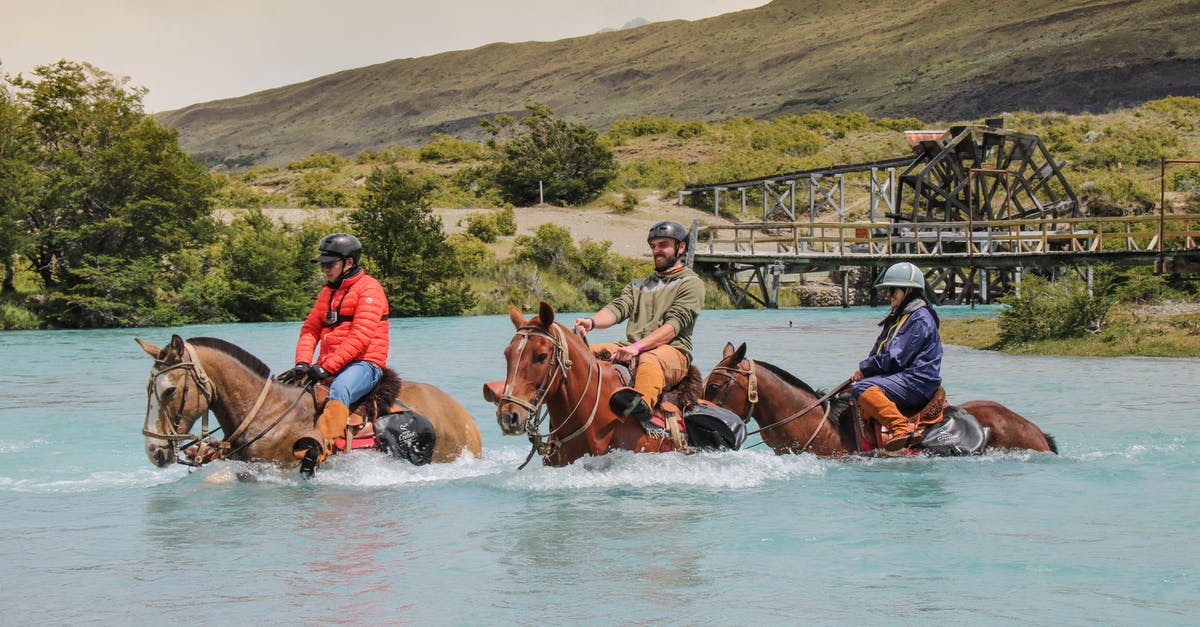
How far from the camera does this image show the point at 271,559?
7.74m

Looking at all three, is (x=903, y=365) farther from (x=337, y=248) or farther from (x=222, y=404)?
(x=222, y=404)

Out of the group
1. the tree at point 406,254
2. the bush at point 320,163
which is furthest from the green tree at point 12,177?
the bush at point 320,163

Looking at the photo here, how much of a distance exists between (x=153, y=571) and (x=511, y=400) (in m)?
2.44

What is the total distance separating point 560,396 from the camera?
26.6 feet

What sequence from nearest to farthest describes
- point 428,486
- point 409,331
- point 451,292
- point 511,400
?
1. point 511,400
2. point 428,486
3. point 409,331
4. point 451,292

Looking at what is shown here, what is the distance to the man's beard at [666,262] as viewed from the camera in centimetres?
902

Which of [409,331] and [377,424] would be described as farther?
[409,331]

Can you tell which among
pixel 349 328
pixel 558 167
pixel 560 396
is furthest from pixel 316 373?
pixel 558 167

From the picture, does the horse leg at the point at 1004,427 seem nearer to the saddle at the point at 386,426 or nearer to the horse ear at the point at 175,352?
the saddle at the point at 386,426

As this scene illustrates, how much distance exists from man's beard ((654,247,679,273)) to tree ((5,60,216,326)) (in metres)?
32.5

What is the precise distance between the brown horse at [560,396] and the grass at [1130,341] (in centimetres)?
1586

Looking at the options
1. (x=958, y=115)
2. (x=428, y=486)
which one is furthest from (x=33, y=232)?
(x=958, y=115)

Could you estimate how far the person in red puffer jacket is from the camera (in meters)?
9.18

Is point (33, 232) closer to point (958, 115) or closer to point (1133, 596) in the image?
point (1133, 596)
